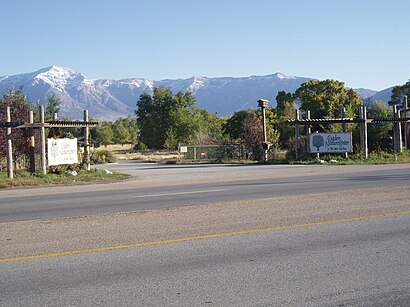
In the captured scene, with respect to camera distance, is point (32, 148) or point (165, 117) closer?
point (32, 148)

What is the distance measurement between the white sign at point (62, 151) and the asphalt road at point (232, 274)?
19.2 metres

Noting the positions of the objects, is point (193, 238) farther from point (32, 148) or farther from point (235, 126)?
point (235, 126)

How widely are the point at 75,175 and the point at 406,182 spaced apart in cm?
1517

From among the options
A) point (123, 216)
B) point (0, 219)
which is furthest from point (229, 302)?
point (0, 219)

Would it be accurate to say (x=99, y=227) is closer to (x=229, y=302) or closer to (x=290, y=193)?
(x=229, y=302)

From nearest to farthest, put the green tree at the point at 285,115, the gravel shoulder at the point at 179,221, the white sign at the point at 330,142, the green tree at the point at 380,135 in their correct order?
the gravel shoulder at the point at 179,221
the white sign at the point at 330,142
the green tree at the point at 380,135
the green tree at the point at 285,115

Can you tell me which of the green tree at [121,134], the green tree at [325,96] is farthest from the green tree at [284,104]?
the green tree at [121,134]

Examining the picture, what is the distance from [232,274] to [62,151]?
21.9 meters

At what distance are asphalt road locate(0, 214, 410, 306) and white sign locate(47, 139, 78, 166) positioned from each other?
19.2 m

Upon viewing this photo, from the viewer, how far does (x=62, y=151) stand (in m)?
28.3

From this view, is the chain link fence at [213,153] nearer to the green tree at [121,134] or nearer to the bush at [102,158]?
the bush at [102,158]

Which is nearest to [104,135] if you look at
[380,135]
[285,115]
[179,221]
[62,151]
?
[285,115]

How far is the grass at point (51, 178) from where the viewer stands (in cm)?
2492

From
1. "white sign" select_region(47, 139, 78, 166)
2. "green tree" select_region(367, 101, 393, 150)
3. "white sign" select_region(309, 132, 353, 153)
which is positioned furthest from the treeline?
"white sign" select_region(47, 139, 78, 166)
